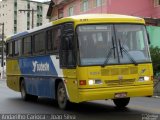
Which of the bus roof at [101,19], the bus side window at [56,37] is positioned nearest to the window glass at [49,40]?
the bus side window at [56,37]

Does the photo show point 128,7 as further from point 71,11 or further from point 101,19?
point 101,19

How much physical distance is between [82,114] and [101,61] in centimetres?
173

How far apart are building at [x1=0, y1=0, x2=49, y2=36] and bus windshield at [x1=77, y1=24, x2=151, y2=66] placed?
128 metres

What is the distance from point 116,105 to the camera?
15.8 m

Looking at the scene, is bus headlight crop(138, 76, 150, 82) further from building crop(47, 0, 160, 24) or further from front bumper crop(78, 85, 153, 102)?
building crop(47, 0, 160, 24)

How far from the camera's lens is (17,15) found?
14538 cm

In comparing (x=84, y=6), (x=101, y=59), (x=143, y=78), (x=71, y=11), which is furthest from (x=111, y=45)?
(x=71, y=11)

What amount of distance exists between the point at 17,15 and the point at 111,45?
439ft

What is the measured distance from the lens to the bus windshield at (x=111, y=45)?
44.3ft

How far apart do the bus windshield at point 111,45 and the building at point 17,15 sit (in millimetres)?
127657

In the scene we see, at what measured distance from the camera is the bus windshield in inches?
532

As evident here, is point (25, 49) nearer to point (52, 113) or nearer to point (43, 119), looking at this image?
point (52, 113)

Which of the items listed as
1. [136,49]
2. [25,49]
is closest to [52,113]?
[136,49]

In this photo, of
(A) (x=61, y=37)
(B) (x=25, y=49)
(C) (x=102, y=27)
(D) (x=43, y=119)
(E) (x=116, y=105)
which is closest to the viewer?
(D) (x=43, y=119)
